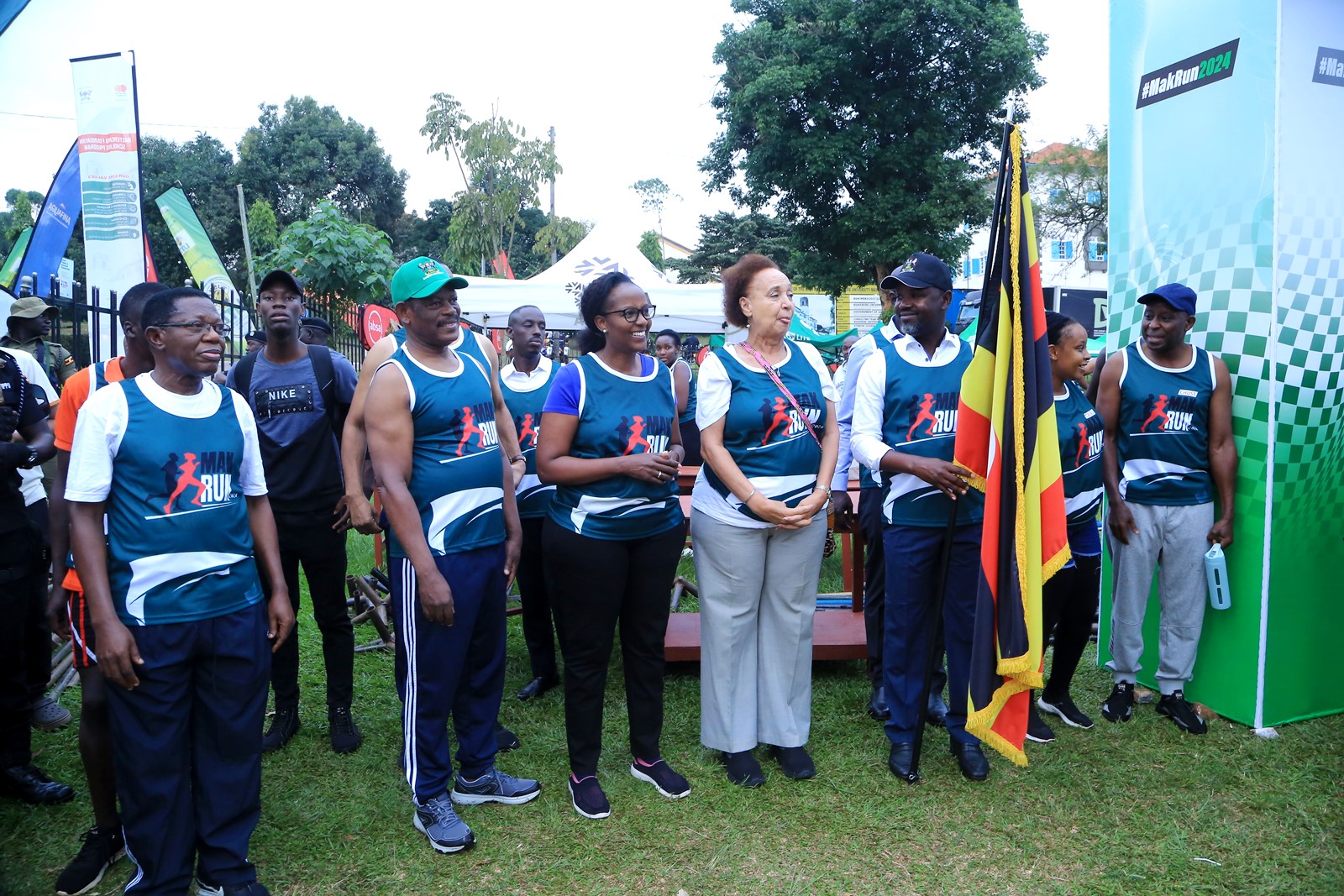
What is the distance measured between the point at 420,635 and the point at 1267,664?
4.02 meters

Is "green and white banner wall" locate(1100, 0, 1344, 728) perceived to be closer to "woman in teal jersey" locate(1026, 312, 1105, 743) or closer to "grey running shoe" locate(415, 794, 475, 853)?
"woman in teal jersey" locate(1026, 312, 1105, 743)

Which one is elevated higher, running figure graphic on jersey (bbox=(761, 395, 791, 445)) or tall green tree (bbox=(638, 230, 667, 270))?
tall green tree (bbox=(638, 230, 667, 270))

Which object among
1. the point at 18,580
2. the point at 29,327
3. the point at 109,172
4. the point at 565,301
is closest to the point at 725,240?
the point at 565,301

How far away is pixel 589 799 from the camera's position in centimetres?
353

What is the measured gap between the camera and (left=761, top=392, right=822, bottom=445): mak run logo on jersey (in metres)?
3.58

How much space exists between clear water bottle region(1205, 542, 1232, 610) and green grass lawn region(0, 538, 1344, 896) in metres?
0.61

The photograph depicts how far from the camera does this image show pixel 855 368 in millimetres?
4598

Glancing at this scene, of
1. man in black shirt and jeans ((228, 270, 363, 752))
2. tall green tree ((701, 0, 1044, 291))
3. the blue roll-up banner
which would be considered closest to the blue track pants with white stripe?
man in black shirt and jeans ((228, 270, 363, 752))

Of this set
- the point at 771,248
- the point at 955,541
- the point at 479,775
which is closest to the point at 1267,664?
the point at 955,541

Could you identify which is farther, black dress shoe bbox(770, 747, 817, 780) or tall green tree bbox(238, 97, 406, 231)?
tall green tree bbox(238, 97, 406, 231)

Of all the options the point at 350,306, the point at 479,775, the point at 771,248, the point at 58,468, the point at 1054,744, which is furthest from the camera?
the point at 771,248

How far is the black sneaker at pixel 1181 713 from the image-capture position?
4328 mm

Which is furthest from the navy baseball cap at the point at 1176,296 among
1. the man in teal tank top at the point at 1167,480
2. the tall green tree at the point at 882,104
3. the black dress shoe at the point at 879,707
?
the tall green tree at the point at 882,104

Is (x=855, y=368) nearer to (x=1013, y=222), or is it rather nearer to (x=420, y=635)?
(x=1013, y=222)
